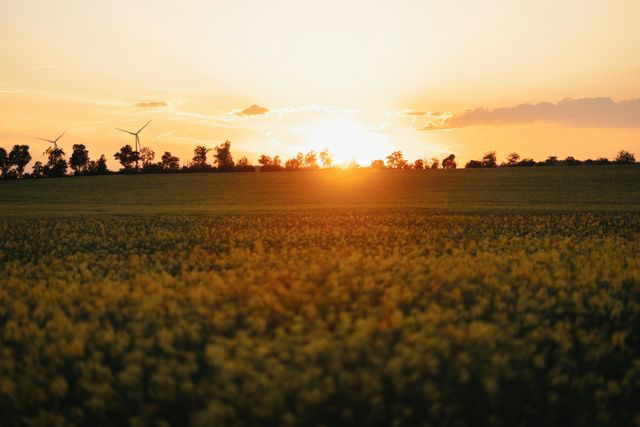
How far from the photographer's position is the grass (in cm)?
5734

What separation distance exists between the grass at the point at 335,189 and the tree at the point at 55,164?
43.0 metres

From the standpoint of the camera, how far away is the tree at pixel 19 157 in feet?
538

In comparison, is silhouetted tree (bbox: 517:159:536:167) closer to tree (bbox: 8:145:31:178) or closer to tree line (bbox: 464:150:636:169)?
tree line (bbox: 464:150:636:169)

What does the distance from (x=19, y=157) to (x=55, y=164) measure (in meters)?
26.9

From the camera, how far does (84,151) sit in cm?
16275

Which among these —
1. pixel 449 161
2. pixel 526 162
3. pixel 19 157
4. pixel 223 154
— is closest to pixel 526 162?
pixel 526 162

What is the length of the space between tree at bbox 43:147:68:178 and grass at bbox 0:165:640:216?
4303 centimetres

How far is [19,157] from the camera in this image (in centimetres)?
16462

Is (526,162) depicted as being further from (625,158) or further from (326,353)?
(326,353)

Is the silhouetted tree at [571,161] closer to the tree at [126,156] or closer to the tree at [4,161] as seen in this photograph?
the tree at [126,156]

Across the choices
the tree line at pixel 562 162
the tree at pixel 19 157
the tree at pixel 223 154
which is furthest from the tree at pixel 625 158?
the tree at pixel 19 157

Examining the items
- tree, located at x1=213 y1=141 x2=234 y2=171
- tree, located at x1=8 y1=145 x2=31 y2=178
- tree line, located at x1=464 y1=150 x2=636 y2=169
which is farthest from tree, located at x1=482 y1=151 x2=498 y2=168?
tree, located at x1=8 y1=145 x2=31 y2=178

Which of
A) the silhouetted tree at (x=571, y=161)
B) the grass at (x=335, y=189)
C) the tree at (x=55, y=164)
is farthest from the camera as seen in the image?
the tree at (x=55, y=164)

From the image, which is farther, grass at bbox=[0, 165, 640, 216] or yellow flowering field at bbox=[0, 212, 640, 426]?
grass at bbox=[0, 165, 640, 216]
